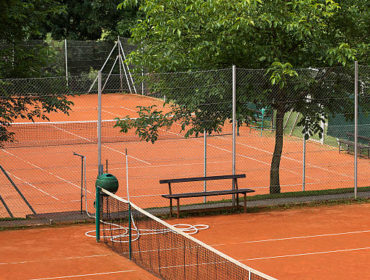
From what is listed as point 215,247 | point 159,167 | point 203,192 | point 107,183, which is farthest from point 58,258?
point 159,167

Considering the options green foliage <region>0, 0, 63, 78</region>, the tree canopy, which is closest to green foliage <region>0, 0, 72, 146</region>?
green foliage <region>0, 0, 63, 78</region>

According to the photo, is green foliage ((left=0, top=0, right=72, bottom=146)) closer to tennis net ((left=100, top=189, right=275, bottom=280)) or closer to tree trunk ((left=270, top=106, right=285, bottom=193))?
tennis net ((left=100, top=189, right=275, bottom=280))

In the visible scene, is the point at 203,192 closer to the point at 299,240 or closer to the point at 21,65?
the point at 299,240

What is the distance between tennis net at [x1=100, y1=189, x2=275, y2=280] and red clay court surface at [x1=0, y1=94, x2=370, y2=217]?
5108 mm

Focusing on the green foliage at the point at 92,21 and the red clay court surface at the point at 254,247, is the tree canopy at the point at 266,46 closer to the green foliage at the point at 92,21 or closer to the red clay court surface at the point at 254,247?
the red clay court surface at the point at 254,247

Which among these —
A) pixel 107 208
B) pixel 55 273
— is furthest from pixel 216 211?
pixel 55 273

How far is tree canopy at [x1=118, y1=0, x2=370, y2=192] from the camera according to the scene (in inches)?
642

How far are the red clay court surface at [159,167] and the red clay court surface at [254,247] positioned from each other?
15.4ft

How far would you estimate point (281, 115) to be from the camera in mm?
17609

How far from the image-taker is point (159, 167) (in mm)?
25984

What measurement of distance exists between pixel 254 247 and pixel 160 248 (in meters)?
1.75

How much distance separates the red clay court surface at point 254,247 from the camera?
1169 cm

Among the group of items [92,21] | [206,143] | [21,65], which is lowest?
[206,143]

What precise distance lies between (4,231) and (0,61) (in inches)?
155
